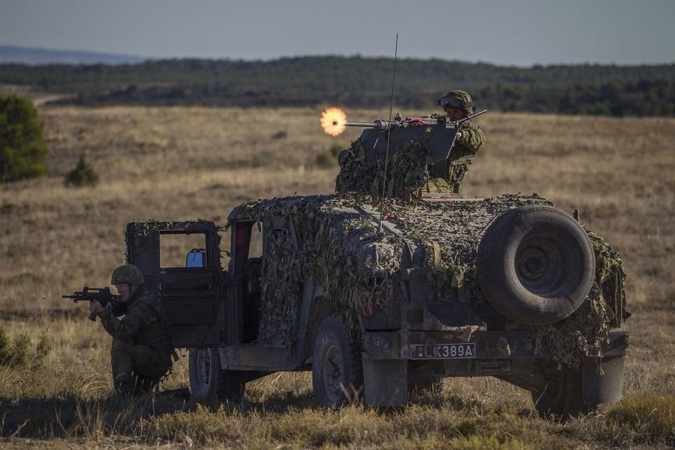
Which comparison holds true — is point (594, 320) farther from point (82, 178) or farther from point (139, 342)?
point (82, 178)

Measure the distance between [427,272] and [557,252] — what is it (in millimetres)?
1018

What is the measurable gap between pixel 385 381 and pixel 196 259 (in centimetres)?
318

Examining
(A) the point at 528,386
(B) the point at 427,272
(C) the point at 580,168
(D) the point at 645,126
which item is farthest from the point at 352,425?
(D) the point at 645,126

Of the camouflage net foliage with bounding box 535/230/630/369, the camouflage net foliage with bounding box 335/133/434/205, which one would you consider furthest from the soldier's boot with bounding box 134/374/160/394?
the camouflage net foliage with bounding box 535/230/630/369

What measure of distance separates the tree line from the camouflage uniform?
218ft

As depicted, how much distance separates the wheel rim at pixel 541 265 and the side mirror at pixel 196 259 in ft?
11.7

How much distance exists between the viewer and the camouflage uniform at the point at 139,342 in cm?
1152

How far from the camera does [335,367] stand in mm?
10133

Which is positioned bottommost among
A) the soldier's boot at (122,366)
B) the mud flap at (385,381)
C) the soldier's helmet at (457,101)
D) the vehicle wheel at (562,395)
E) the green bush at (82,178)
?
the green bush at (82,178)

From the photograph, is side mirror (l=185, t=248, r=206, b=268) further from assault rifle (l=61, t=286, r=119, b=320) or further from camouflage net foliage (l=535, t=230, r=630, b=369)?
camouflage net foliage (l=535, t=230, r=630, b=369)

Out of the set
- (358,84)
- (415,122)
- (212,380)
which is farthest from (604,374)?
(358,84)

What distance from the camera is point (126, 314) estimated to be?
11602 millimetres

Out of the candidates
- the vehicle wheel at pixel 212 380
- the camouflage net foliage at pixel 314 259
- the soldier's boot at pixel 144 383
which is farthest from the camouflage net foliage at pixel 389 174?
the soldier's boot at pixel 144 383

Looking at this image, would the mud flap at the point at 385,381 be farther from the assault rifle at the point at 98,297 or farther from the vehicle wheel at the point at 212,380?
the assault rifle at the point at 98,297
